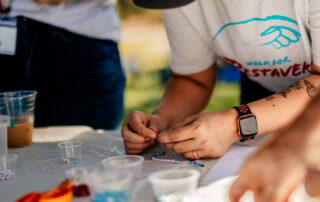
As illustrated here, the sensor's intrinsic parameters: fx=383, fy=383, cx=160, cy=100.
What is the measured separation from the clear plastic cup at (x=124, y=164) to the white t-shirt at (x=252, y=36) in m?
0.66

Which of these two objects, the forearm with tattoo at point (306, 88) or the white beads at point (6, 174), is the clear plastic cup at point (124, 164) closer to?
the white beads at point (6, 174)

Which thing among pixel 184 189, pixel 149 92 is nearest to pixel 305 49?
pixel 184 189

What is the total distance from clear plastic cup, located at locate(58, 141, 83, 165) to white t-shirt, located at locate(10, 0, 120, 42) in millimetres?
853

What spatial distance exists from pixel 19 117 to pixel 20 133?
0.07 meters

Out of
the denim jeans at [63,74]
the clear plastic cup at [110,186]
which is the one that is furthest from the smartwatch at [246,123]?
the denim jeans at [63,74]

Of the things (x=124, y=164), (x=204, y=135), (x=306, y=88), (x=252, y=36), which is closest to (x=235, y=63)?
(x=252, y=36)

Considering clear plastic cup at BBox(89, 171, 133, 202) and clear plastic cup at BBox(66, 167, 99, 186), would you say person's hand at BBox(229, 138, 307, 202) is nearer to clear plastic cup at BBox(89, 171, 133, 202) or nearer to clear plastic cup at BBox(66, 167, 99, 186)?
clear plastic cup at BBox(89, 171, 133, 202)

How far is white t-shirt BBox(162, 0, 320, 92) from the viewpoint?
1.33 metres

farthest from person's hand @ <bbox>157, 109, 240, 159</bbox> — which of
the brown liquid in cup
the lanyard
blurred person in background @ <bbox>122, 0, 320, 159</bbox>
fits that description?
the lanyard

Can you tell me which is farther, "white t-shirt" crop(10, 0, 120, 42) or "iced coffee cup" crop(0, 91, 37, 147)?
"white t-shirt" crop(10, 0, 120, 42)

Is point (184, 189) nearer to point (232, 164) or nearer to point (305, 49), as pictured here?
point (232, 164)

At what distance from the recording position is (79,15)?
2.01 meters

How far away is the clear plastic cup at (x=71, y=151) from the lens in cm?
128

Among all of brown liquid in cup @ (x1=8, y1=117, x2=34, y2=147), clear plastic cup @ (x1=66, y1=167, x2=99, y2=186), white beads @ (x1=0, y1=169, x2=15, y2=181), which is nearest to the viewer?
clear plastic cup @ (x1=66, y1=167, x2=99, y2=186)
